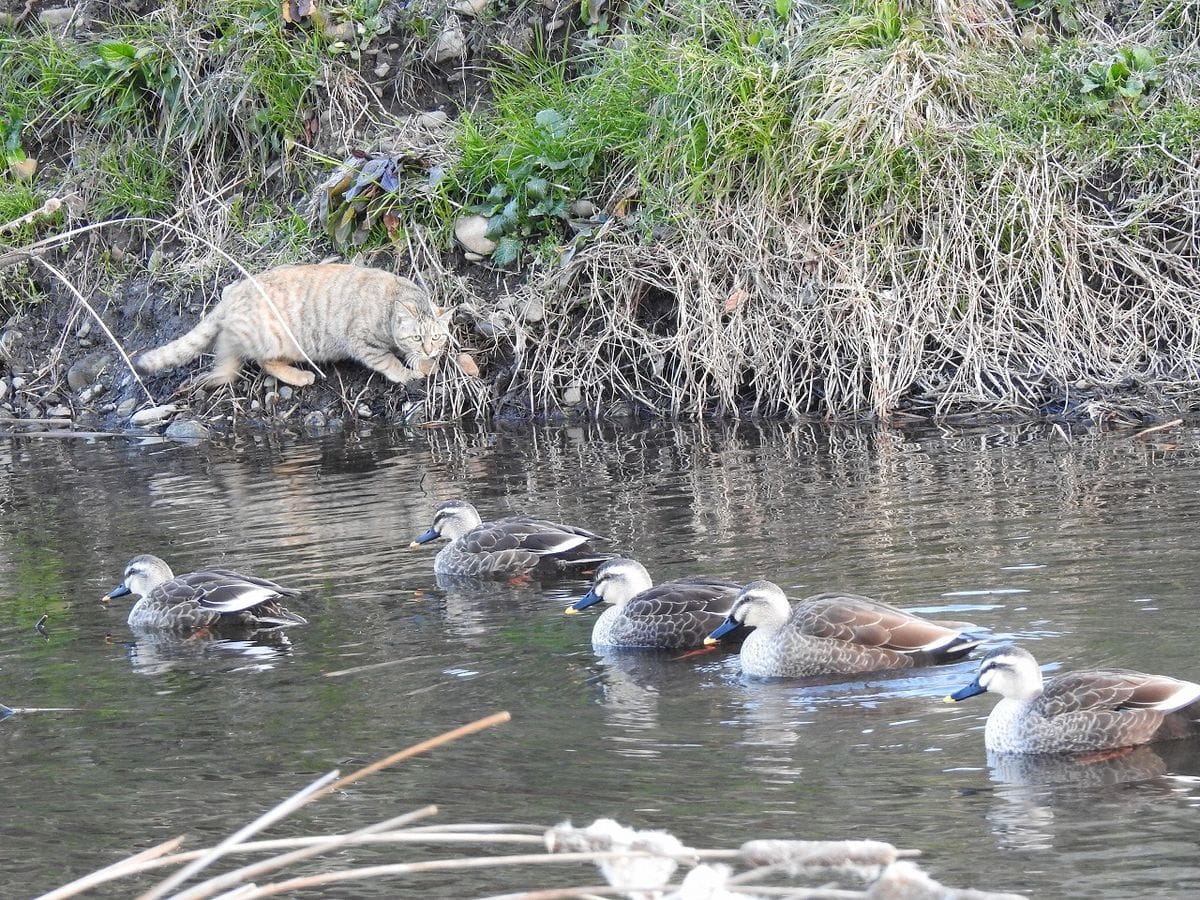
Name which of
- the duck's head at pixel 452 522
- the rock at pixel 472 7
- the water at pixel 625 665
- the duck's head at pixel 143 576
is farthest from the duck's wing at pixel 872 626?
the rock at pixel 472 7

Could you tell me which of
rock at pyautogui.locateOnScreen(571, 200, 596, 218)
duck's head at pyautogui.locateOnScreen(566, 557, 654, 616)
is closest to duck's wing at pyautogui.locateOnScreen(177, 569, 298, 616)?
duck's head at pyautogui.locateOnScreen(566, 557, 654, 616)

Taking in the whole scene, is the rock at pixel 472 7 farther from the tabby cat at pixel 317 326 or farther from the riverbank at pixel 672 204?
the tabby cat at pixel 317 326

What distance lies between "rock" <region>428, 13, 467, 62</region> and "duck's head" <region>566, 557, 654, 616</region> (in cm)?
822

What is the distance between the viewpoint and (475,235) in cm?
1283

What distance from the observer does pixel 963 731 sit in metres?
5.28

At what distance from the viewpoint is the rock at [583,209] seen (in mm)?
12625

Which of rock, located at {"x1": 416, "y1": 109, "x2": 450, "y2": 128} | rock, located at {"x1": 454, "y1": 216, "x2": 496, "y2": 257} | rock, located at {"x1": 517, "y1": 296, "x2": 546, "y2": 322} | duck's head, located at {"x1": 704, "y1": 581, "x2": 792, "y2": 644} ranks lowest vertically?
Answer: duck's head, located at {"x1": 704, "y1": 581, "x2": 792, "y2": 644}

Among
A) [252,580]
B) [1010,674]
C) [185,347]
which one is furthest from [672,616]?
[185,347]

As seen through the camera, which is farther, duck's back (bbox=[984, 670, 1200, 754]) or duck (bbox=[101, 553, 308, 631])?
duck (bbox=[101, 553, 308, 631])

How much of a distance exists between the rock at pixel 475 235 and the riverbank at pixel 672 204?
0.03 metres

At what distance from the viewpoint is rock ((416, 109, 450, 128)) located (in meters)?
13.8

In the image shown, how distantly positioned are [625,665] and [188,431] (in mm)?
7257

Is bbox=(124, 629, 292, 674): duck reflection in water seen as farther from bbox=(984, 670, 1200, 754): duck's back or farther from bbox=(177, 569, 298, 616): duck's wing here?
bbox=(984, 670, 1200, 754): duck's back

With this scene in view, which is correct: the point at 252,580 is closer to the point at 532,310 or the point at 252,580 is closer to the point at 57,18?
the point at 532,310
